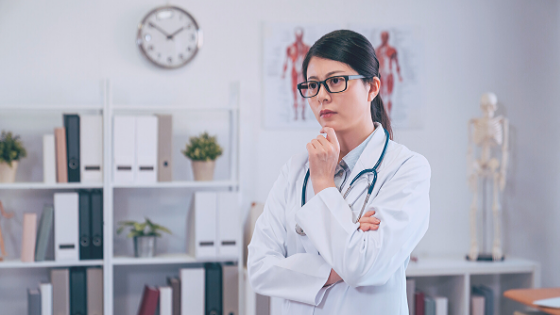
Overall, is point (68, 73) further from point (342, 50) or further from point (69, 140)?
point (342, 50)

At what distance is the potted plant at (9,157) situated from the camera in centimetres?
255

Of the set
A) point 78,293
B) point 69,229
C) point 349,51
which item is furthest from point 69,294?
point 349,51

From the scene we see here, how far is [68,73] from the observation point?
9.27ft

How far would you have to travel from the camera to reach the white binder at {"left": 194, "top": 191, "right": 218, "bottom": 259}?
2.64 meters

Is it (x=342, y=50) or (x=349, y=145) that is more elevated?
(x=342, y=50)

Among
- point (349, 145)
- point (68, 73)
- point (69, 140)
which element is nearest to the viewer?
point (349, 145)

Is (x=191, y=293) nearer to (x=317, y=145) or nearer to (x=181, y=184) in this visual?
(x=181, y=184)

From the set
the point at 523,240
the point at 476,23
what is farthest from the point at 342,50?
the point at 523,240

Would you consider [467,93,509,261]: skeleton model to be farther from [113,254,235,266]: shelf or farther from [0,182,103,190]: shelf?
[0,182,103,190]: shelf

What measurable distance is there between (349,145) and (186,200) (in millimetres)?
1874

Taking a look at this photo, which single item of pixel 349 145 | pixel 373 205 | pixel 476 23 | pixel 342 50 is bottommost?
pixel 373 205

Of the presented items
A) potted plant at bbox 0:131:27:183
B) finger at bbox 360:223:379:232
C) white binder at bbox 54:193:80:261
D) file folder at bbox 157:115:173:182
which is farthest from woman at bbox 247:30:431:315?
potted plant at bbox 0:131:27:183

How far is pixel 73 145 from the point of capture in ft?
8.46

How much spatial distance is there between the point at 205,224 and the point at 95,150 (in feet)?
2.23
